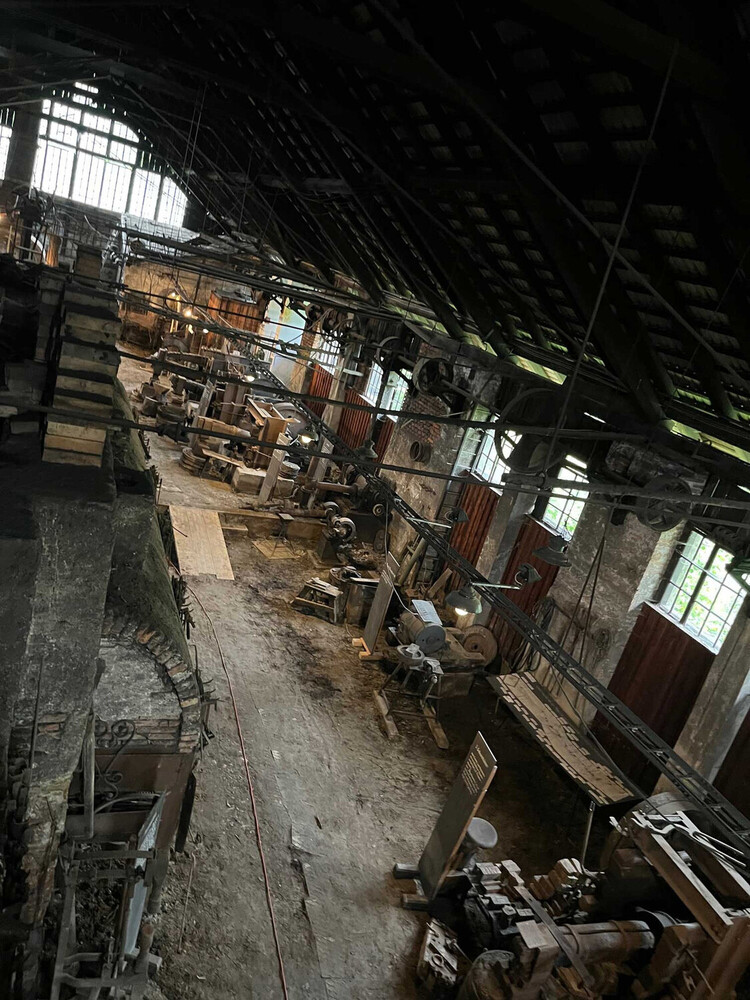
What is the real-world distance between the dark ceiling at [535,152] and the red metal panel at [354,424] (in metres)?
5.86

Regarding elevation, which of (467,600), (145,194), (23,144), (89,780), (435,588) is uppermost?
(23,144)

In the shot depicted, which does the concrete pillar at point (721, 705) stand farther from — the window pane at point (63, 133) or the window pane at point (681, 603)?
the window pane at point (63, 133)

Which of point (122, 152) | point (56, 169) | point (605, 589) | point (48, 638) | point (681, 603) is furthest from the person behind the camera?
point (122, 152)

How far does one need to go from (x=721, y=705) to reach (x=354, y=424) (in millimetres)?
12662

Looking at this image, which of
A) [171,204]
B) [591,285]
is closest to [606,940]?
[591,285]

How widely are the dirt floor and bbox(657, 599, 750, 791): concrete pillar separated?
2.04 meters

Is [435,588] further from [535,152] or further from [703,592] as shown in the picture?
[535,152]

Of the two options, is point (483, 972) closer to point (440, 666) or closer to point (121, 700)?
point (121, 700)

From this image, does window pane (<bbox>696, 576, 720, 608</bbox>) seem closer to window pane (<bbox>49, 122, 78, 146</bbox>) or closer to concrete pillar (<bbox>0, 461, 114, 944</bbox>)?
concrete pillar (<bbox>0, 461, 114, 944</bbox>)

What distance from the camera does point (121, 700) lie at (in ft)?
18.8

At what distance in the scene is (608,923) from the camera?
21.7 ft

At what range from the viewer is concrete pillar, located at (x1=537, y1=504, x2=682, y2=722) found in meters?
9.18

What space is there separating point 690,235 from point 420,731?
25.3ft

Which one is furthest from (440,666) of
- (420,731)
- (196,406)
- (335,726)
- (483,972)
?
(196,406)
